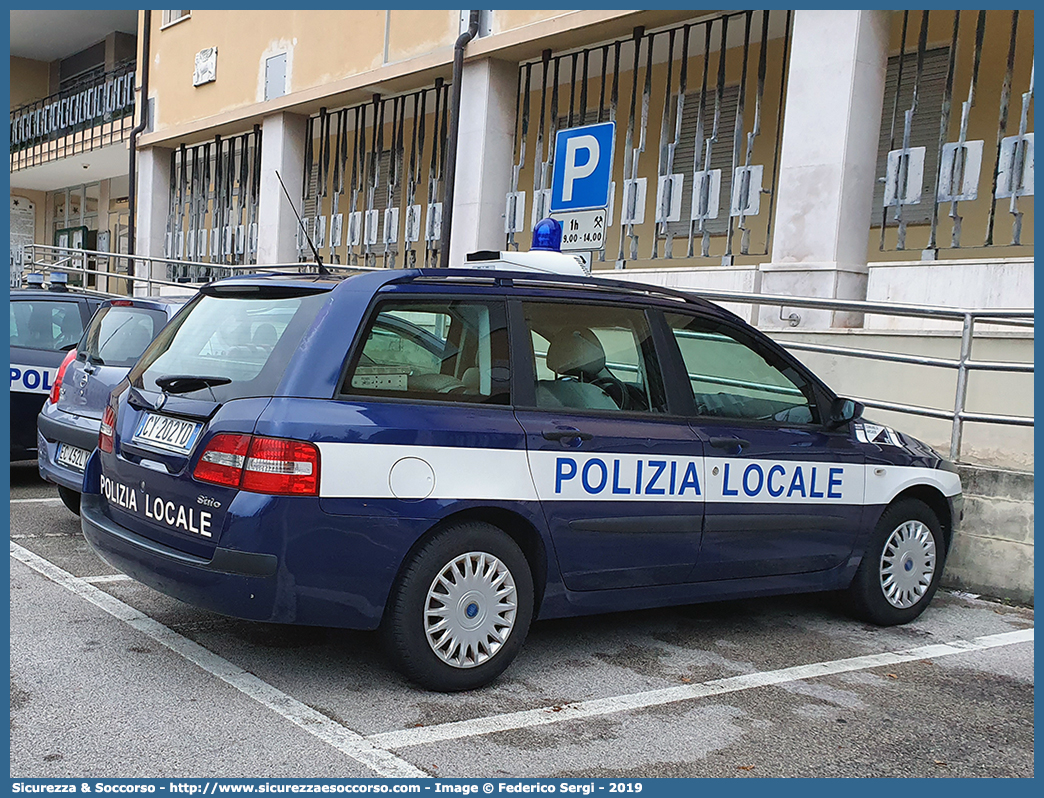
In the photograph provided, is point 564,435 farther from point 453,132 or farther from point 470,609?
point 453,132

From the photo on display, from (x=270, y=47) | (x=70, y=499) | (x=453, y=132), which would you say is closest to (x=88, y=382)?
(x=70, y=499)

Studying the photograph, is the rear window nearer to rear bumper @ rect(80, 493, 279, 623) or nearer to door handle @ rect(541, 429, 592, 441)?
rear bumper @ rect(80, 493, 279, 623)

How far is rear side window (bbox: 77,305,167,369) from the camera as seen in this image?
683 cm

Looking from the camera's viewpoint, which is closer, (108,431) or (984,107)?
(108,431)

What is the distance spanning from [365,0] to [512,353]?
11.6m

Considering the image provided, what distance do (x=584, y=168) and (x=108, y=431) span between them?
3.87 m

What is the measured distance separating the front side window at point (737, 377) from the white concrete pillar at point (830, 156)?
4.14m

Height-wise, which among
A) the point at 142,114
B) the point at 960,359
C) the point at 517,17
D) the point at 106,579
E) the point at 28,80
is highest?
the point at 28,80

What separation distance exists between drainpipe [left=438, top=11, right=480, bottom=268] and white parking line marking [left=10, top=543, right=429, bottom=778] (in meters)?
7.88

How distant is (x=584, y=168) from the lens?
7.30m

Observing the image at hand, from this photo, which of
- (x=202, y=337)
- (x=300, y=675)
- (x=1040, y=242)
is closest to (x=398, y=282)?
(x=202, y=337)

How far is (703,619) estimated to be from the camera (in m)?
5.52

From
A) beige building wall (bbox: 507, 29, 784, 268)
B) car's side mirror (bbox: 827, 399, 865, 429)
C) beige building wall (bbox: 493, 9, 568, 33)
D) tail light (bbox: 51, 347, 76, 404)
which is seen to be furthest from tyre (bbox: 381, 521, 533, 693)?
beige building wall (bbox: 493, 9, 568, 33)

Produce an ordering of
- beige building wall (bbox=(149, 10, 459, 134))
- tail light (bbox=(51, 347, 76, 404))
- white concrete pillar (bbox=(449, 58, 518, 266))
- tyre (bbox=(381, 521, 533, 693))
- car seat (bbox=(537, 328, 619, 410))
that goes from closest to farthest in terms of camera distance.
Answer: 1. tyre (bbox=(381, 521, 533, 693))
2. car seat (bbox=(537, 328, 619, 410))
3. tail light (bbox=(51, 347, 76, 404))
4. white concrete pillar (bbox=(449, 58, 518, 266))
5. beige building wall (bbox=(149, 10, 459, 134))
